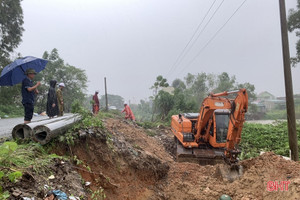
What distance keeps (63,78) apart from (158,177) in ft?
84.2

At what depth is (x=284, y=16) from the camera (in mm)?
6902

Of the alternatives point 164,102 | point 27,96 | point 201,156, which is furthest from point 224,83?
point 27,96

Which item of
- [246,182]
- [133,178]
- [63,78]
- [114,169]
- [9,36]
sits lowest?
[246,182]

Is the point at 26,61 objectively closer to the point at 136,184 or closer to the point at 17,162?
the point at 17,162

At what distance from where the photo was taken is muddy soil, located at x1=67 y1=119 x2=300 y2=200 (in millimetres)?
4195

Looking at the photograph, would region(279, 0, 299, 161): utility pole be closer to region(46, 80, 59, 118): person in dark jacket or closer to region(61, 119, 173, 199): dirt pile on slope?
region(61, 119, 173, 199): dirt pile on slope

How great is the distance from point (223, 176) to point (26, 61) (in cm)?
655

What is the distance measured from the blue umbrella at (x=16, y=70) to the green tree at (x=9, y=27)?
1797 centimetres

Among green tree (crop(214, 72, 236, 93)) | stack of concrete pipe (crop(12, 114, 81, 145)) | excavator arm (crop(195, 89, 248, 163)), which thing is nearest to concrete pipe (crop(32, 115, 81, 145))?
→ stack of concrete pipe (crop(12, 114, 81, 145))

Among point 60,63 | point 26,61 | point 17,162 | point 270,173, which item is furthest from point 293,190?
point 60,63

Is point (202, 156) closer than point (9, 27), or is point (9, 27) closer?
point (202, 156)

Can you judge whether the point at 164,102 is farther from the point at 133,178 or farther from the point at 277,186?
the point at 277,186

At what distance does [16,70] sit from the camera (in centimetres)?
581

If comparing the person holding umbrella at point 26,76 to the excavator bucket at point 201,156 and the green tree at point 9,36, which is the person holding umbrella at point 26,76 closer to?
the excavator bucket at point 201,156
